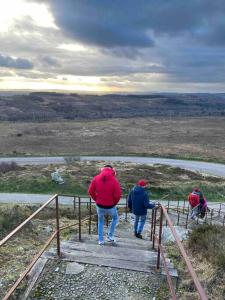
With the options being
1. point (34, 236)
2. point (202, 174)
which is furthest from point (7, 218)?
point (202, 174)

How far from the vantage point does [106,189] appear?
7.01 meters

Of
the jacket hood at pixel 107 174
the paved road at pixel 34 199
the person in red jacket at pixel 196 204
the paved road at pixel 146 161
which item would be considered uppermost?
the jacket hood at pixel 107 174

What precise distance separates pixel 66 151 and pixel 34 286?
1886 inches

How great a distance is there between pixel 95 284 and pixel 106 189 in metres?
2.03

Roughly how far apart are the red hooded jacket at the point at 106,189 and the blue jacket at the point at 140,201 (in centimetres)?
111

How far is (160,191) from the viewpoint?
2898 centimetres

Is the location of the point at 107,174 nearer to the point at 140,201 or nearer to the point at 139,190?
the point at 139,190

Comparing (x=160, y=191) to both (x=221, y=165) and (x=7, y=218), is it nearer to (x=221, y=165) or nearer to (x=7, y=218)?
(x=221, y=165)

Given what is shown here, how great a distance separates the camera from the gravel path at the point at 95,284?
5266 mm

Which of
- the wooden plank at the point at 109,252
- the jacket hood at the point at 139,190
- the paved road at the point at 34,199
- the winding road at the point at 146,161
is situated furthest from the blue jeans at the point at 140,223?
the winding road at the point at 146,161

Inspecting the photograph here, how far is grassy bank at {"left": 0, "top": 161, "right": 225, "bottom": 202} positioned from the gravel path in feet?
71.6

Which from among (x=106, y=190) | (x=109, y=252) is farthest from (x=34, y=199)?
(x=109, y=252)

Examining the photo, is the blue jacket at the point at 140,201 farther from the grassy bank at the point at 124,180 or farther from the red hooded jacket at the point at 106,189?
the grassy bank at the point at 124,180

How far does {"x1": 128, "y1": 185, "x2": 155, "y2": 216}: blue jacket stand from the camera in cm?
806
